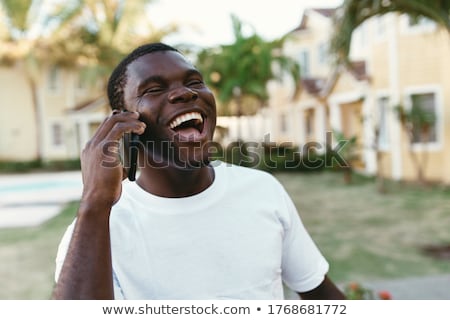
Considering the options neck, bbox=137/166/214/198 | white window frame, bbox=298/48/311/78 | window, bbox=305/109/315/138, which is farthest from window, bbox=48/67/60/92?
neck, bbox=137/166/214/198

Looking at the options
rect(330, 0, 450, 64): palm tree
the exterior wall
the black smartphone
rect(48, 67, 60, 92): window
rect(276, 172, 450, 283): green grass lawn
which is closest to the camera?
the black smartphone

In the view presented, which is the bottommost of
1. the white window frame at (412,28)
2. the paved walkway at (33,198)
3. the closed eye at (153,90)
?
the paved walkway at (33,198)

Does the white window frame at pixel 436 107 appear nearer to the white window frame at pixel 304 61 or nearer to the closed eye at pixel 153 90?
the white window frame at pixel 304 61

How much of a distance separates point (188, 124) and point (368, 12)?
489 centimetres

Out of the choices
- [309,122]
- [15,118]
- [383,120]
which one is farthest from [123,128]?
[15,118]

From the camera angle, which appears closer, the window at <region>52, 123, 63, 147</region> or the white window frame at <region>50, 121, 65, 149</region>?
the white window frame at <region>50, 121, 65, 149</region>

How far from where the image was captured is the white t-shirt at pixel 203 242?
1241mm

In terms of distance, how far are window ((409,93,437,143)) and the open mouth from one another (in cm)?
1169

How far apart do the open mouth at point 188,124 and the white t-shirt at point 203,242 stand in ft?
0.62

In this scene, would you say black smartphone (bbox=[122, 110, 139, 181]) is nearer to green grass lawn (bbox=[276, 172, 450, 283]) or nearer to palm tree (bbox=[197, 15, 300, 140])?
green grass lawn (bbox=[276, 172, 450, 283])

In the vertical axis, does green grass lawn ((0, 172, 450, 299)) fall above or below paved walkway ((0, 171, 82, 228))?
above

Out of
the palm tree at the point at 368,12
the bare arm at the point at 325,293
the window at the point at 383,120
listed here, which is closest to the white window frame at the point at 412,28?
the window at the point at 383,120

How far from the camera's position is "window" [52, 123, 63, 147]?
2653 centimetres
